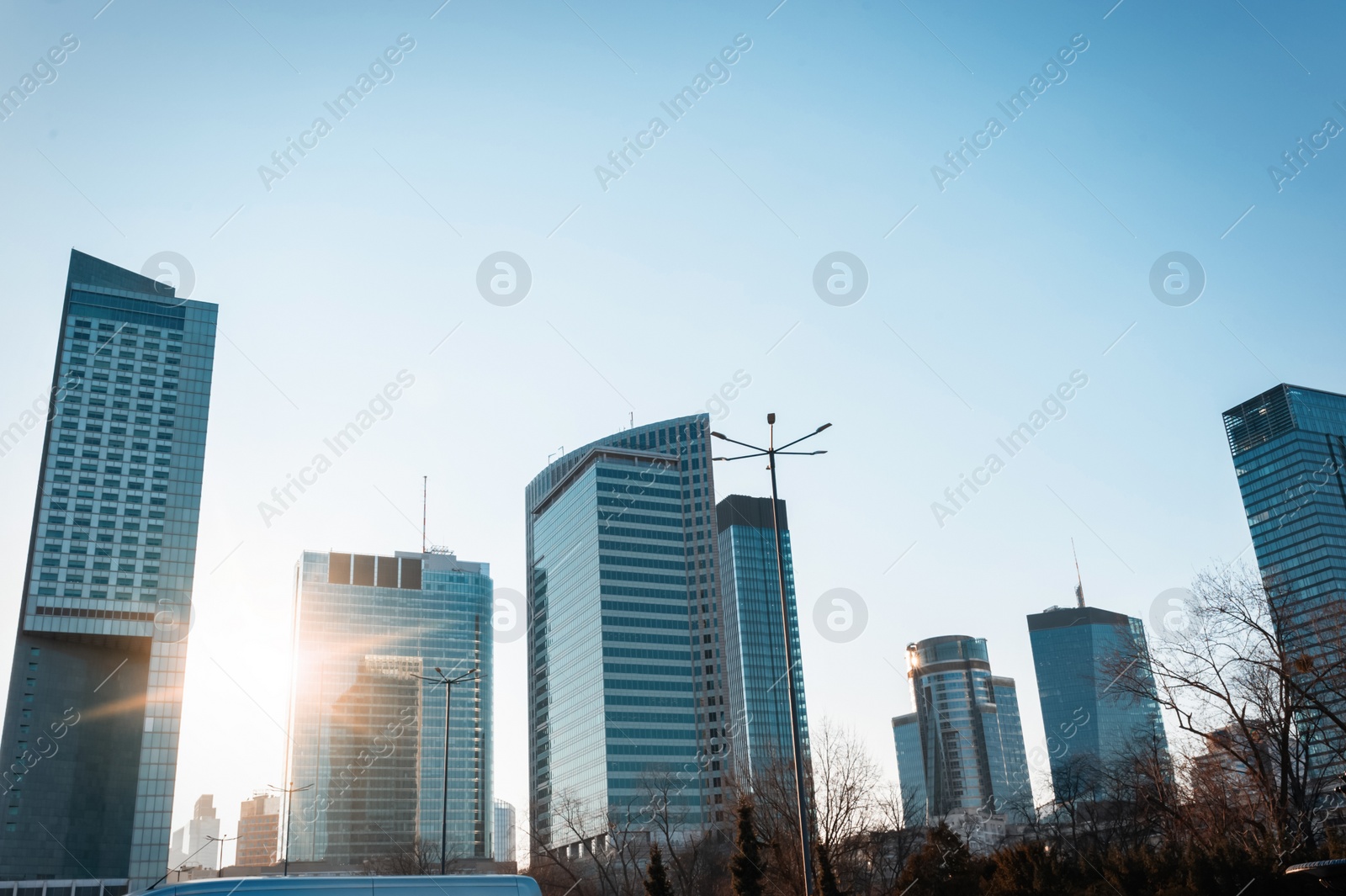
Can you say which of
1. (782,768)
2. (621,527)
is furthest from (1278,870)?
(621,527)

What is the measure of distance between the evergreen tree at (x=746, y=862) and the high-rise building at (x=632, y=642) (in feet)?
369

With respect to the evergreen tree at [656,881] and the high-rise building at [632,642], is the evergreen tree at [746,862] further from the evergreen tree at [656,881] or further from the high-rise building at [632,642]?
the high-rise building at [632,642]

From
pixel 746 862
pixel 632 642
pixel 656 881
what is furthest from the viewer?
pixel 632 642

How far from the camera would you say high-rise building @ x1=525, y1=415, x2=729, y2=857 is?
158750 millimetres

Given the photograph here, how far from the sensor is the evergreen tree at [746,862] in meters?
35.1

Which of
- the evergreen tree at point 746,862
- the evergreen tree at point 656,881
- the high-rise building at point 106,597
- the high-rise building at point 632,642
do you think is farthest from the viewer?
the high-rise building at point 632,642

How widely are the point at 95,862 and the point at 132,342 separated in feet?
247

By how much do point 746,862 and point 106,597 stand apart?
138635mm

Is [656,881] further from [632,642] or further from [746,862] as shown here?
[632,642]

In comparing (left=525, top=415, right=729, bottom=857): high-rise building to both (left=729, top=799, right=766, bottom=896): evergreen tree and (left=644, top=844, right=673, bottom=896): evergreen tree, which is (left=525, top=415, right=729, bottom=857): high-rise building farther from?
(left=729, top=799, right=766, bottom=896): evergreen tree

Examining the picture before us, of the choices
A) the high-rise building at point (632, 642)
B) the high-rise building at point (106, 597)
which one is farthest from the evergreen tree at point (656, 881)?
the high-rise building at point (106, 597)

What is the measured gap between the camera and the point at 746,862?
1438 inches

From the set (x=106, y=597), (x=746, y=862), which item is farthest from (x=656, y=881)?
(x=106, y=597)

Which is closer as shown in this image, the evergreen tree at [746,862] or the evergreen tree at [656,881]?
the evergreen tree at [746,862]
